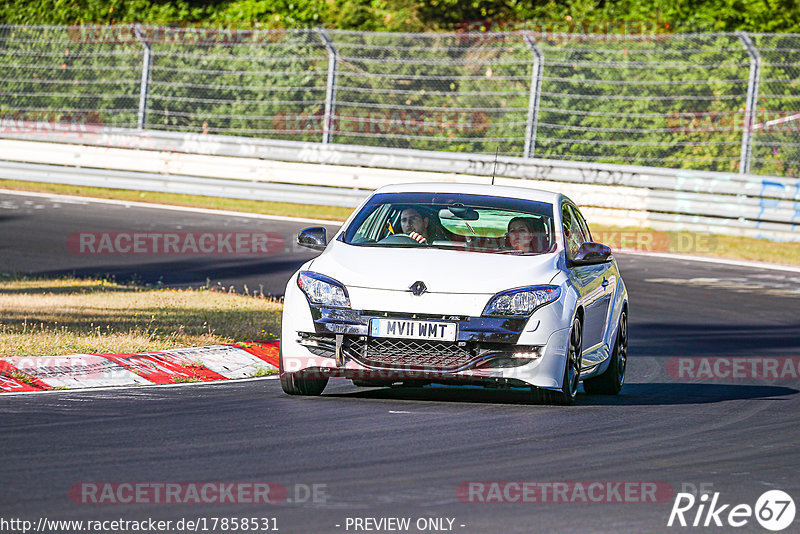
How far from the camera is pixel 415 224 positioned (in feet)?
34.0

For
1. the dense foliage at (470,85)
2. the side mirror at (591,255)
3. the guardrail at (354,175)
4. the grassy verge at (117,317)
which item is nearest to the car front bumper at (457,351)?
the side mirror at (591,255)

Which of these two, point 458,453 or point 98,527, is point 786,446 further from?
point 98,527

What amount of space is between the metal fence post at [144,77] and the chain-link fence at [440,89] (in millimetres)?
26

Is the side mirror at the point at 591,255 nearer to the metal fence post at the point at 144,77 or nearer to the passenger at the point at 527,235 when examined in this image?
the passenger at the point at 527,235

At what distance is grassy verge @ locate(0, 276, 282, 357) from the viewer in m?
10.9

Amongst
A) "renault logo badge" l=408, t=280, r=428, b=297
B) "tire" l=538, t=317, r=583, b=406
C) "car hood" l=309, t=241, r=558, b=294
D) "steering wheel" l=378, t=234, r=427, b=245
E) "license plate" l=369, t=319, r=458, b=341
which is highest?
"steering wheel" l=378, t=234, r=427, b=245

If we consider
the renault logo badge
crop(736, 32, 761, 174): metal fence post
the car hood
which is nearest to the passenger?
the car hood

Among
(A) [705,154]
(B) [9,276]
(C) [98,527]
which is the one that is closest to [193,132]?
(A) [705,154]

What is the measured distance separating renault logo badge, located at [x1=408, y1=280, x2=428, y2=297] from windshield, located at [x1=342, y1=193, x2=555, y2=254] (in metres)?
0.86

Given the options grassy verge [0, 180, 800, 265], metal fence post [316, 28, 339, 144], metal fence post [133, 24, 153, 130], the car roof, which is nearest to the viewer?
the car roof

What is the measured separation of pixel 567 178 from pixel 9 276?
10.6 metres

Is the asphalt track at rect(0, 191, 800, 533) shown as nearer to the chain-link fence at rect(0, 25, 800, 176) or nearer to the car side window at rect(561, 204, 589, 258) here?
the car side window at rect(561, 204, 589, 258)

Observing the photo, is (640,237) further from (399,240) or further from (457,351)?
(457,351)

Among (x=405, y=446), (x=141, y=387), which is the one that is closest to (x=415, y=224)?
(x=141, y=387)
